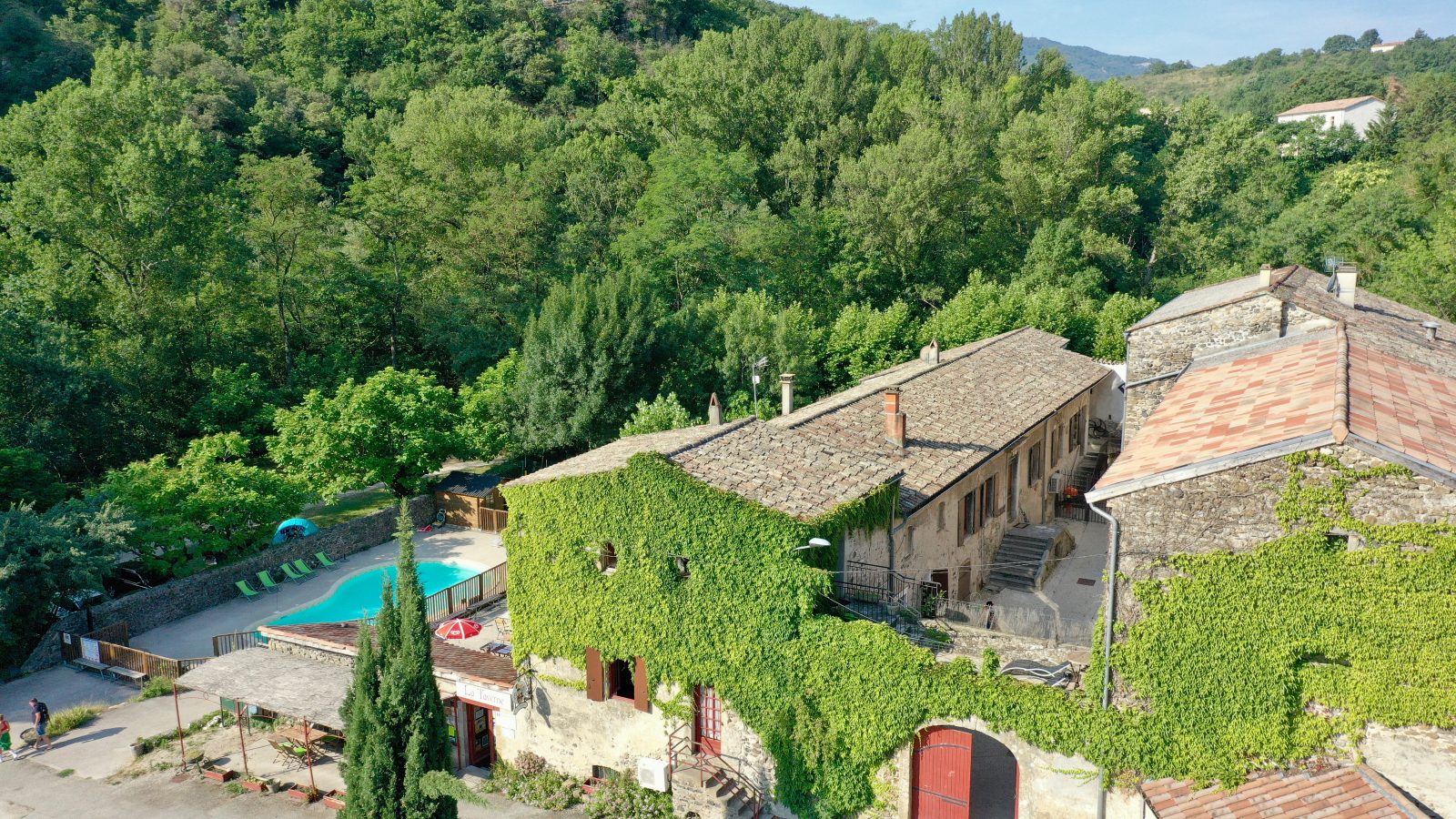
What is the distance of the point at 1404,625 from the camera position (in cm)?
1330

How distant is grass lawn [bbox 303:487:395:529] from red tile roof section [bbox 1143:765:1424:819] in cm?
3096

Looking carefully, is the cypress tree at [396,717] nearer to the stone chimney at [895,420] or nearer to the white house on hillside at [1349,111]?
the stone chimney at [895,420]

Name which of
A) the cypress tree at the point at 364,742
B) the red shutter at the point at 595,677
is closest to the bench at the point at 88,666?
the cypress tree at the point at 364,742

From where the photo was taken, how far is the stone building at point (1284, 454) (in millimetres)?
13273

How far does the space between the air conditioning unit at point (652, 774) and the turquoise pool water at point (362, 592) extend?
1432 cm

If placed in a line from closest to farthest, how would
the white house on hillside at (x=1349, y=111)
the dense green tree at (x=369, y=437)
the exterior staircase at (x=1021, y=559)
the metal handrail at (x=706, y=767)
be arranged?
the metal handrail at (x=706, y=767), the exterior staircase at (x=1021, y=559), the dense green tree at (x=369, y=437), the white house on hillside at (x=1349, y=111)

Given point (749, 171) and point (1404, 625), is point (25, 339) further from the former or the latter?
point (1404, 625)

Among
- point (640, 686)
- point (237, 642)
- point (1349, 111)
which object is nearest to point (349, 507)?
point (237, 642)

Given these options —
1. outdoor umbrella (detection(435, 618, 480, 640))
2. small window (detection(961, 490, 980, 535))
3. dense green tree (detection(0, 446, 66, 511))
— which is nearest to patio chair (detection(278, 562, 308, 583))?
dense green tree (detection(0, 446, 66, 511))

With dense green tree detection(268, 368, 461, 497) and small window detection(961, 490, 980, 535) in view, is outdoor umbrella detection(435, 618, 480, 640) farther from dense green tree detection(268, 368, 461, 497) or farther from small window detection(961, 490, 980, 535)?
small window detection(961, 490, 980, 535)

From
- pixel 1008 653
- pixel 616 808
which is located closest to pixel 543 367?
pixel 616 808

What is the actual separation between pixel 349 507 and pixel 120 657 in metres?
14.3

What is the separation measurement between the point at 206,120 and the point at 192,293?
23624 millimetres

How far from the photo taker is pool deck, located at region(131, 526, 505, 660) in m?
27.9
